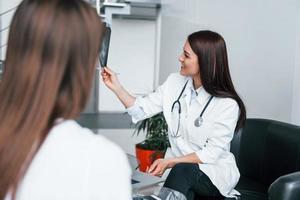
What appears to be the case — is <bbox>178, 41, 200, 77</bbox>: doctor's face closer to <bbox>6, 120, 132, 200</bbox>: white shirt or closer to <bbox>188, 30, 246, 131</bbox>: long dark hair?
<bbox>188, 30, 246, 131</bbox>: long dark hair

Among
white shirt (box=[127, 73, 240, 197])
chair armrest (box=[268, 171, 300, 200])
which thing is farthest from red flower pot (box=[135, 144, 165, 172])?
chair armrest (box=[268, 171, 300, 200])

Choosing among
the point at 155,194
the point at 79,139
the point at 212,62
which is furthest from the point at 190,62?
the point at 79,139

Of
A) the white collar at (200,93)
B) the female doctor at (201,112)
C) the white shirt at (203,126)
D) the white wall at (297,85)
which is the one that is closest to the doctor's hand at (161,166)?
the female doctor at (201,112)

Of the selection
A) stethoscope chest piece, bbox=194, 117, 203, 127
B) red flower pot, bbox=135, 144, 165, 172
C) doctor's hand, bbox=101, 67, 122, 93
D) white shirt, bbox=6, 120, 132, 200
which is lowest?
red flower pot, bbox=135, 144, 165, 172

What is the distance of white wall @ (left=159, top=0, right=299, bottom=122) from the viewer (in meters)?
2.96

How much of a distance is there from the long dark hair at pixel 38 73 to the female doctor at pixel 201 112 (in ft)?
3.50

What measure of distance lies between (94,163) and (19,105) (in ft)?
0.53

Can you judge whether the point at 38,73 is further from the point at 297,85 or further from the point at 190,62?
the point at 297,85

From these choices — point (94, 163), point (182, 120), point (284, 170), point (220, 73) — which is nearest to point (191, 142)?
point (182, 120)

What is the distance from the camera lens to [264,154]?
2.16m

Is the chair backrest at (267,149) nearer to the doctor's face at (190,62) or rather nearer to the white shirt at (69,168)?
the doctor's face at (190,62)

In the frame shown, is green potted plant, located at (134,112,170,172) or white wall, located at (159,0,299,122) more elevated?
white wall, located at (159,0,299,122)

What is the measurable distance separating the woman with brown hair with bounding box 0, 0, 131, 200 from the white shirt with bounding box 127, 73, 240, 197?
45.9 inches

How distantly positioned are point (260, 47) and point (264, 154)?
3.79 feet
